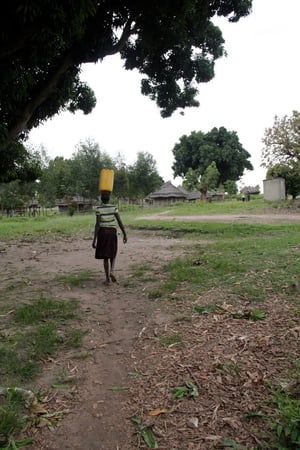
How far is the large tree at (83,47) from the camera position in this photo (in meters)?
3.90

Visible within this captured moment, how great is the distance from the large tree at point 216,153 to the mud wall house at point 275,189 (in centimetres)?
3144

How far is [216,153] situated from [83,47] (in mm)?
55877

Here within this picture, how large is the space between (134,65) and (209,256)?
16.9 ft

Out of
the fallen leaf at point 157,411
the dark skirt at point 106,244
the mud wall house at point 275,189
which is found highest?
the mud wall house at point 275,189

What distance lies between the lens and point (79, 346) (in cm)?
358

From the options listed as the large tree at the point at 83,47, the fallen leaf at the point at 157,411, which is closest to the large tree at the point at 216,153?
the large tree at the point at 83,47

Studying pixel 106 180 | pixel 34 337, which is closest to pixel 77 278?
pixel 106 180

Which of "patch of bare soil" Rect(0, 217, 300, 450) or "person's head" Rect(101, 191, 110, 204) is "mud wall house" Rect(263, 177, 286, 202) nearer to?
"person's head" Rect(101, 191, 110, 204)

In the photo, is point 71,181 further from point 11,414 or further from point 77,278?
point 11,414

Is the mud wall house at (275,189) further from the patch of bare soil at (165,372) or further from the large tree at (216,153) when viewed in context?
the large tree at (216,153)

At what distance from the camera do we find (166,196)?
59.2 metres

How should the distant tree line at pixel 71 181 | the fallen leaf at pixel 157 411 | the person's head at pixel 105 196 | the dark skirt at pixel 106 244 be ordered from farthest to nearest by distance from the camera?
the distant tree line at pixel 71 181 → the person's head at pixel 105 196 → the dark skirt at pixel 106 244 → the fallen leaf at pixel 157 411

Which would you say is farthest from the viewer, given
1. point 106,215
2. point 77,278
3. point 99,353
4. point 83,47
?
point 77,278

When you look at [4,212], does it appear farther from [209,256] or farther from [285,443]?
[285,443]
